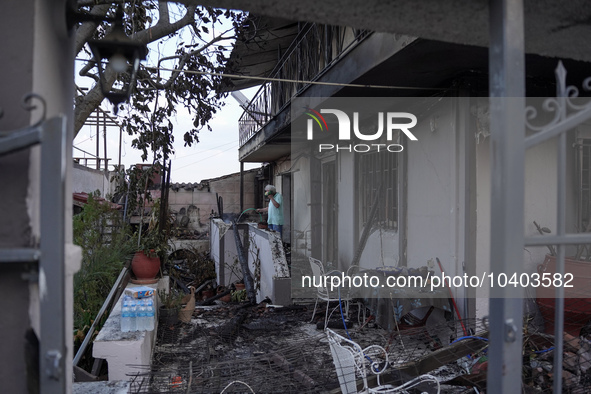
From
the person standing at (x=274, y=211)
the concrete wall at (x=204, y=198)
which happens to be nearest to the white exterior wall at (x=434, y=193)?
the person standing at (x=274, y=211)

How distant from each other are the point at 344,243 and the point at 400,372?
585cm

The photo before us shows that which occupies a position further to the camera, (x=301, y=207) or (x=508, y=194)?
(x=301, y=207)

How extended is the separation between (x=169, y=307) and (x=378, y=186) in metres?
4.03

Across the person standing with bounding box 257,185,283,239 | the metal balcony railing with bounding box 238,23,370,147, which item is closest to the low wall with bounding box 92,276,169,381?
the metal balcony railing with bounding box 238,23,370,147

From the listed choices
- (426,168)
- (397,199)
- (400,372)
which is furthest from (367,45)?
(400,372)

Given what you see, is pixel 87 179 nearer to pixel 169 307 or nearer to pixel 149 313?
pixel 169 307

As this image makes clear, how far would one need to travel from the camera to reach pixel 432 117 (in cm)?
592

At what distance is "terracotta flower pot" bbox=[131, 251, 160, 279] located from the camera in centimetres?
656

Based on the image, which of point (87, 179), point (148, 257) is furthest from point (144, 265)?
point (87, 179)

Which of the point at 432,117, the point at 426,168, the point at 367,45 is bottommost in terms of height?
the point at 426,168

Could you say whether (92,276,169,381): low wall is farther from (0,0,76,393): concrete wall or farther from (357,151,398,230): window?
(357,151,398,230): window

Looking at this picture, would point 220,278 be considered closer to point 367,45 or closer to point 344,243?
point 344,243

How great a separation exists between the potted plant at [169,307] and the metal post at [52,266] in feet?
18.1

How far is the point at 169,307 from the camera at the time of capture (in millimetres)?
6848
